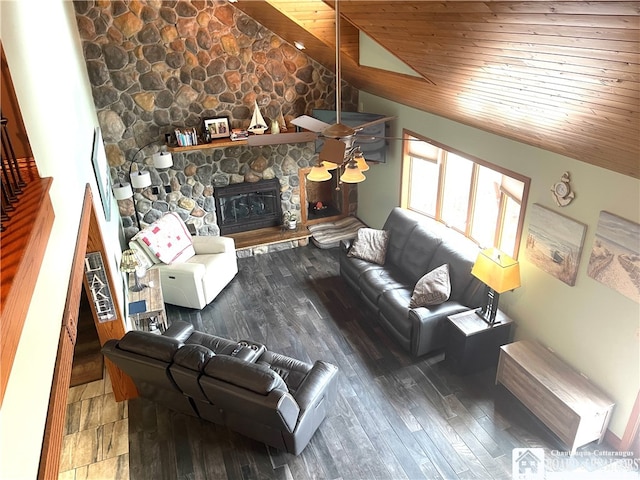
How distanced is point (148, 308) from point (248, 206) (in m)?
2.84

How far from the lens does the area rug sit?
24.2 ft

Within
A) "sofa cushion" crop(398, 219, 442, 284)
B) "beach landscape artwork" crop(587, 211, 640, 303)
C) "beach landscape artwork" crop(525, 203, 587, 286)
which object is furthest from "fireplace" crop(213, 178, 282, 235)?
"beach landscape artwork" crop(587, 211, 640, 303)

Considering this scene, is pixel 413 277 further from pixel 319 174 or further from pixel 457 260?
pixel 319 174

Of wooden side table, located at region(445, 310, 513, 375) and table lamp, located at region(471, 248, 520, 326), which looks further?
wooden side table, located at region(445, 310, 513, 375)

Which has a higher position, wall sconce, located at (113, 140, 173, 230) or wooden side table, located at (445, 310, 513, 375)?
wall sconce, located at (113, 140, 173, 230)

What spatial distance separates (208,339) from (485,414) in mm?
2713

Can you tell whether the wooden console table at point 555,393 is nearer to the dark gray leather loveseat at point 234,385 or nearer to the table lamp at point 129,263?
the dark gray leather loveseat at point 234,385

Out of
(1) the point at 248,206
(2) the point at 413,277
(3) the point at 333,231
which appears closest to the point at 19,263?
(2) the point at 413,277

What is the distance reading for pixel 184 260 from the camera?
6117 millimetres

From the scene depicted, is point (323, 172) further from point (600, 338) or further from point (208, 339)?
point (600, 338)

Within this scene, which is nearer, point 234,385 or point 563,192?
point 234,385

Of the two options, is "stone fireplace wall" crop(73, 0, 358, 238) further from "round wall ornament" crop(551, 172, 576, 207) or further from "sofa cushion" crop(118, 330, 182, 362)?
"round wall ornament" crop(551, 172, 576, 207)

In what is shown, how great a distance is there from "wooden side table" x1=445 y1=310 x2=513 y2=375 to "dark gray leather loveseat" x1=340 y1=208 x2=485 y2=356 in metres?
0.17

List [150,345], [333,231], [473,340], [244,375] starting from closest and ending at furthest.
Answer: [244,375] → [150,345] → [473,340] → [333,231]
